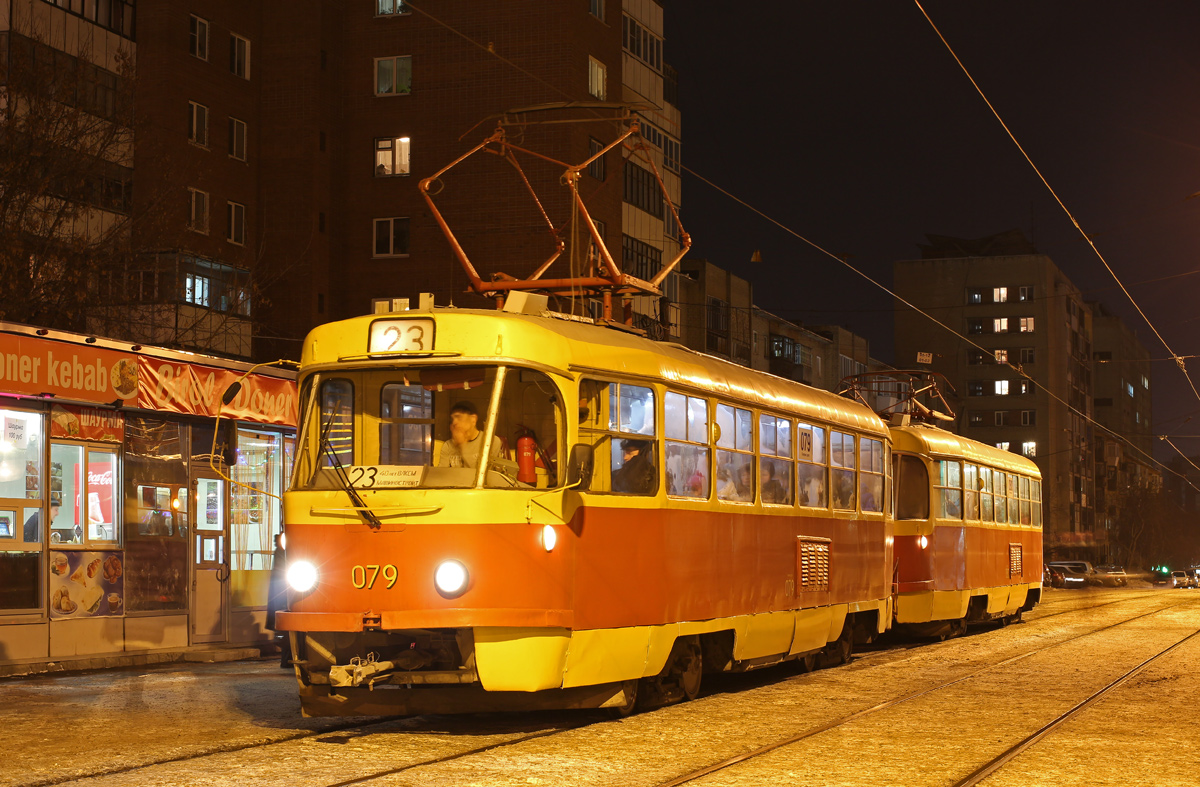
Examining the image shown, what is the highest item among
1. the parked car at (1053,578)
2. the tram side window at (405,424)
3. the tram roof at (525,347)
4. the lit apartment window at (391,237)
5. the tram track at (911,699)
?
the lit apartment window at (391,237)

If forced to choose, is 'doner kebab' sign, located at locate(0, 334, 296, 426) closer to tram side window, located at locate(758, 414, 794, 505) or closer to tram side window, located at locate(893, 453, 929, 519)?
tram side window, located at locate(758, 414, 794, 505)

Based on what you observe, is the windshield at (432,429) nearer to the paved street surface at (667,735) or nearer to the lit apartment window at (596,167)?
the paved street surface at (667,735)

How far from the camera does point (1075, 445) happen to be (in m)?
108

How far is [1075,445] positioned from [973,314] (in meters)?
13.4

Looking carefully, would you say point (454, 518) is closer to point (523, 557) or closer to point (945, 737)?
point (523, 557)

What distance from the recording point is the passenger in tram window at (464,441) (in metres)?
10.1

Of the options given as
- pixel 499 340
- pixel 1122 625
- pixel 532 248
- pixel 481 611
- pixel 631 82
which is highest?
pixel 631 82

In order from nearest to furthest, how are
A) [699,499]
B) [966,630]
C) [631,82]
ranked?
1. [699,499]
2. [966,630]
3. [631,82]

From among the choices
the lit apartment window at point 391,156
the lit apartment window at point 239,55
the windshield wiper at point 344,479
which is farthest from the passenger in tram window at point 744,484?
the lit apartment window at point 239,55

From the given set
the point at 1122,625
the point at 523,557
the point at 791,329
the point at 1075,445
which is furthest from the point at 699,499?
the point at 1075,445

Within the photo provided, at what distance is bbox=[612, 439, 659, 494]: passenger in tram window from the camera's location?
36.4ft

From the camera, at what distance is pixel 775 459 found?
14.2 m

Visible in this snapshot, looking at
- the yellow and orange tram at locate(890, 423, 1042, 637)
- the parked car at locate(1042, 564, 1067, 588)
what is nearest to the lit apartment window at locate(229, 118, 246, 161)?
the yellow and orange tram at locate(890, 423, 1042, 637)

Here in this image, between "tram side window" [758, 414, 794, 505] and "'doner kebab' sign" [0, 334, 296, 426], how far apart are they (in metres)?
5.26
